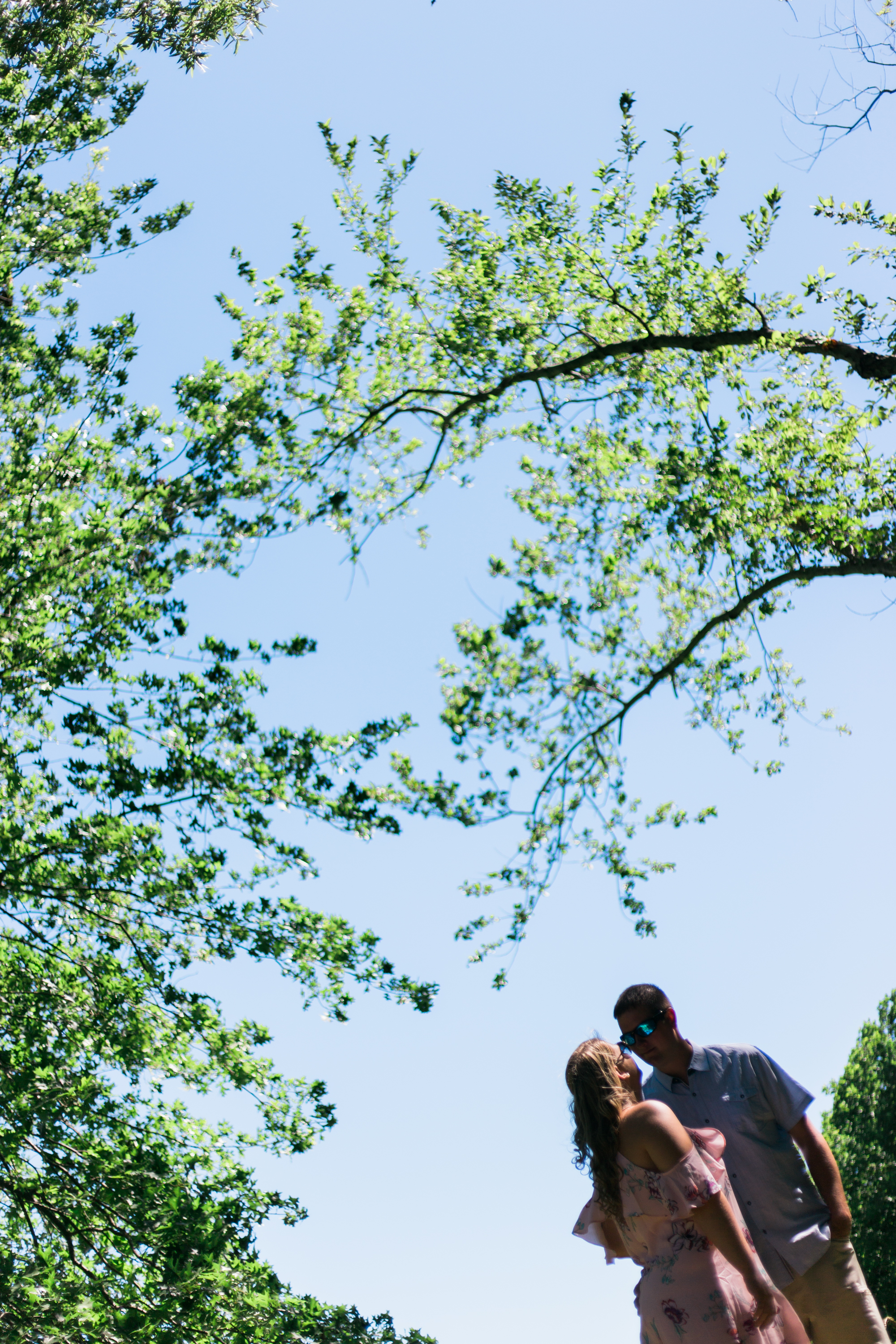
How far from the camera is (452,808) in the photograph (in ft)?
28.1

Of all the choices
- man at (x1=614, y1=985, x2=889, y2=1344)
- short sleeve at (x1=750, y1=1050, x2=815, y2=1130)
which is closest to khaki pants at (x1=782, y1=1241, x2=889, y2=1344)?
man at (x1=614, y1=985, x2=889, y2=1344)

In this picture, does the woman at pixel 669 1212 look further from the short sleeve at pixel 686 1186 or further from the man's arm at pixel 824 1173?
the man's arm at pixel 824 1173

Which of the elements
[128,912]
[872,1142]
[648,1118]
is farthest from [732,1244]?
[872,1142]

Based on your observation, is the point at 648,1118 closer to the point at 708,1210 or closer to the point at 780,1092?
the point at 708,1210

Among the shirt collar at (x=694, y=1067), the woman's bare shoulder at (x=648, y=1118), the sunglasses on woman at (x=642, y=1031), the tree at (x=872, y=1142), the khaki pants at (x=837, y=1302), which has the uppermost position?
the tree at (x=872, y=1142)

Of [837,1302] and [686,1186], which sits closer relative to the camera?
[686,1186]

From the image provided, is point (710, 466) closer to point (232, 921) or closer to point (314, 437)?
point (314, 437)

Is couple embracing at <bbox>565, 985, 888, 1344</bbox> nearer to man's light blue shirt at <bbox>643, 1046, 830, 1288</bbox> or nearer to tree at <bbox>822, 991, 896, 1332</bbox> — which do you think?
man's light blue shirt at <bbox>643, 1046, 830, 1288</bbox>

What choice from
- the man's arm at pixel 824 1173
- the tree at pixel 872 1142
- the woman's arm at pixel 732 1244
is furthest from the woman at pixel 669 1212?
the tree at pixel 872 1142

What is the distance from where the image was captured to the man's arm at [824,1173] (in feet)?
11.3

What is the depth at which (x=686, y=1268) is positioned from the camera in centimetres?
295

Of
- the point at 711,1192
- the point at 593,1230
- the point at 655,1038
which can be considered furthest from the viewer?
the point at 655,1038

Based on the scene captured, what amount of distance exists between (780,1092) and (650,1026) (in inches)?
20.2

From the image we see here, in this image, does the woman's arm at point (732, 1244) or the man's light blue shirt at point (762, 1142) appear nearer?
the woman's arm at point (732, 1244)
